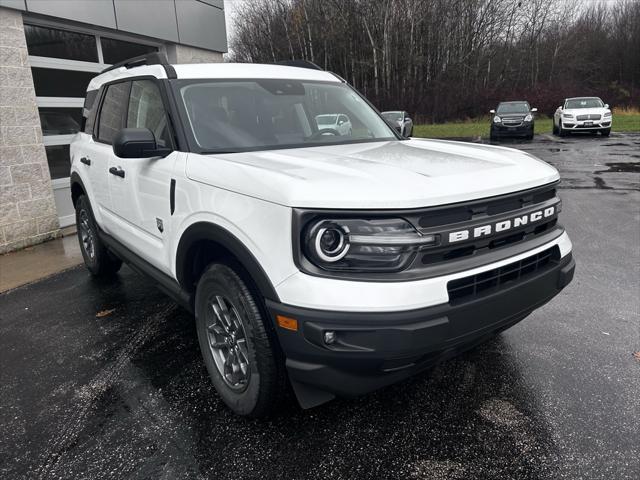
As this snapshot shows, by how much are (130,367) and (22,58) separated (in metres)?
5.24

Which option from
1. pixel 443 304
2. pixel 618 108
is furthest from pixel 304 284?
pixel 618 108

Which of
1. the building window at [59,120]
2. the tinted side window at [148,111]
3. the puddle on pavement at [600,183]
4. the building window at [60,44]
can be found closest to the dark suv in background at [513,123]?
the puddle on pavement at [600,183]

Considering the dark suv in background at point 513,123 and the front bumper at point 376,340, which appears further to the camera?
the dark suv in background at point 513,123

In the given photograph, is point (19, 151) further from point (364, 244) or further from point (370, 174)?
point (364, 244)

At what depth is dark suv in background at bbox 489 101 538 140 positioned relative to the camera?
2081cm

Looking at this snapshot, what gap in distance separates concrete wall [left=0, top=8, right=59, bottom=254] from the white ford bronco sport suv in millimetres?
3995

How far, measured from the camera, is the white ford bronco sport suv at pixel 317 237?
6.86 feet

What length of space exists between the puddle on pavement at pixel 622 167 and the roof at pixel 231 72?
31.9ft

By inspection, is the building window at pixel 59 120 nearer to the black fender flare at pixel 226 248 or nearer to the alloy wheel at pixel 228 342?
the black fender flare at pixel 226 248

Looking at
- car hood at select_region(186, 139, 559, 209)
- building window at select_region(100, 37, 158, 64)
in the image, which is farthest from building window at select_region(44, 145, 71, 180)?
car hood at select_region(186, 139, 559, 209)

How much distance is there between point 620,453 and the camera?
2.37 meters

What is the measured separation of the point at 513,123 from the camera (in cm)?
2088

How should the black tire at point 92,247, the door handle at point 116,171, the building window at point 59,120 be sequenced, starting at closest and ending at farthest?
1. the door handle at point 116,171
2. the black tire at point 92,247
3. the building window at point 59,120

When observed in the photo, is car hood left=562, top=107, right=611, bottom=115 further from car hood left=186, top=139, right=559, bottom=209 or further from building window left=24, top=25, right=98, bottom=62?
car hood left=186, top=139, right=559, bottom=209
